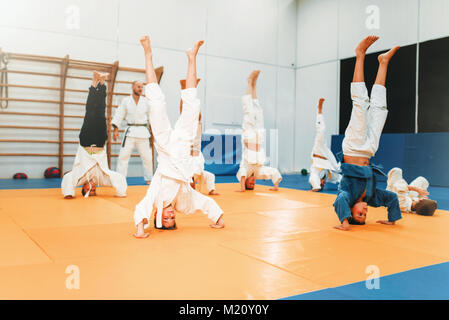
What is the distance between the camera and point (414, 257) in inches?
88.0

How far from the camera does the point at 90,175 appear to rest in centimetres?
452

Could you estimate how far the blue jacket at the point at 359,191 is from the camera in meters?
3.05

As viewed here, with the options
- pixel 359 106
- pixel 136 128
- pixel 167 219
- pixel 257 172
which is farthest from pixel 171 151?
pixel 136 128

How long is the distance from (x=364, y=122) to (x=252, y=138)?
2.46 meters

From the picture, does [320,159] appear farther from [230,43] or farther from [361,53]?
[230,43]

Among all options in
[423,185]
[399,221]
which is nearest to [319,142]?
[423,185]

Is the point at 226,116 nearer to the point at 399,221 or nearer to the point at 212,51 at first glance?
the point at 212,51

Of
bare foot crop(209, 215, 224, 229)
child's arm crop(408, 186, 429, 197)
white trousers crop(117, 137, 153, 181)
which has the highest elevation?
white trousers crop(117, 137, 153, 181)

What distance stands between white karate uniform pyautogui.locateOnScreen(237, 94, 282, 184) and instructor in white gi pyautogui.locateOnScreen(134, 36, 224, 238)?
2590 millimetres

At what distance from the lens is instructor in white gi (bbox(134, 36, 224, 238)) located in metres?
2.68

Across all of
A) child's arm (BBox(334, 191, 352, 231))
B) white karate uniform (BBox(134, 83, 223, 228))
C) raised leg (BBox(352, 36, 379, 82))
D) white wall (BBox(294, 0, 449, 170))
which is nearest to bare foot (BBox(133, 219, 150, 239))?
white karate uniform (BBox(134, 83, 223, 228))

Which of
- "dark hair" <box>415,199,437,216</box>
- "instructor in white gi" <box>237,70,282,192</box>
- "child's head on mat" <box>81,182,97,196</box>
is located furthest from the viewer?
"instructor in white gi" <box>237,70,282,192</box>

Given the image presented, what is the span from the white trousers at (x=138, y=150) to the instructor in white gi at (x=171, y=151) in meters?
3.24

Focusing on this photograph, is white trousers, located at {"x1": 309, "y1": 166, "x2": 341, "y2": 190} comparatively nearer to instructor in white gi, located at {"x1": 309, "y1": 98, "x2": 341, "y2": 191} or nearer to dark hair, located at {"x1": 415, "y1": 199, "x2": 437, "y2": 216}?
instructor in white gi, located at {"x1": 309, "y1": 98, "x2": 341, "y2": 191}
